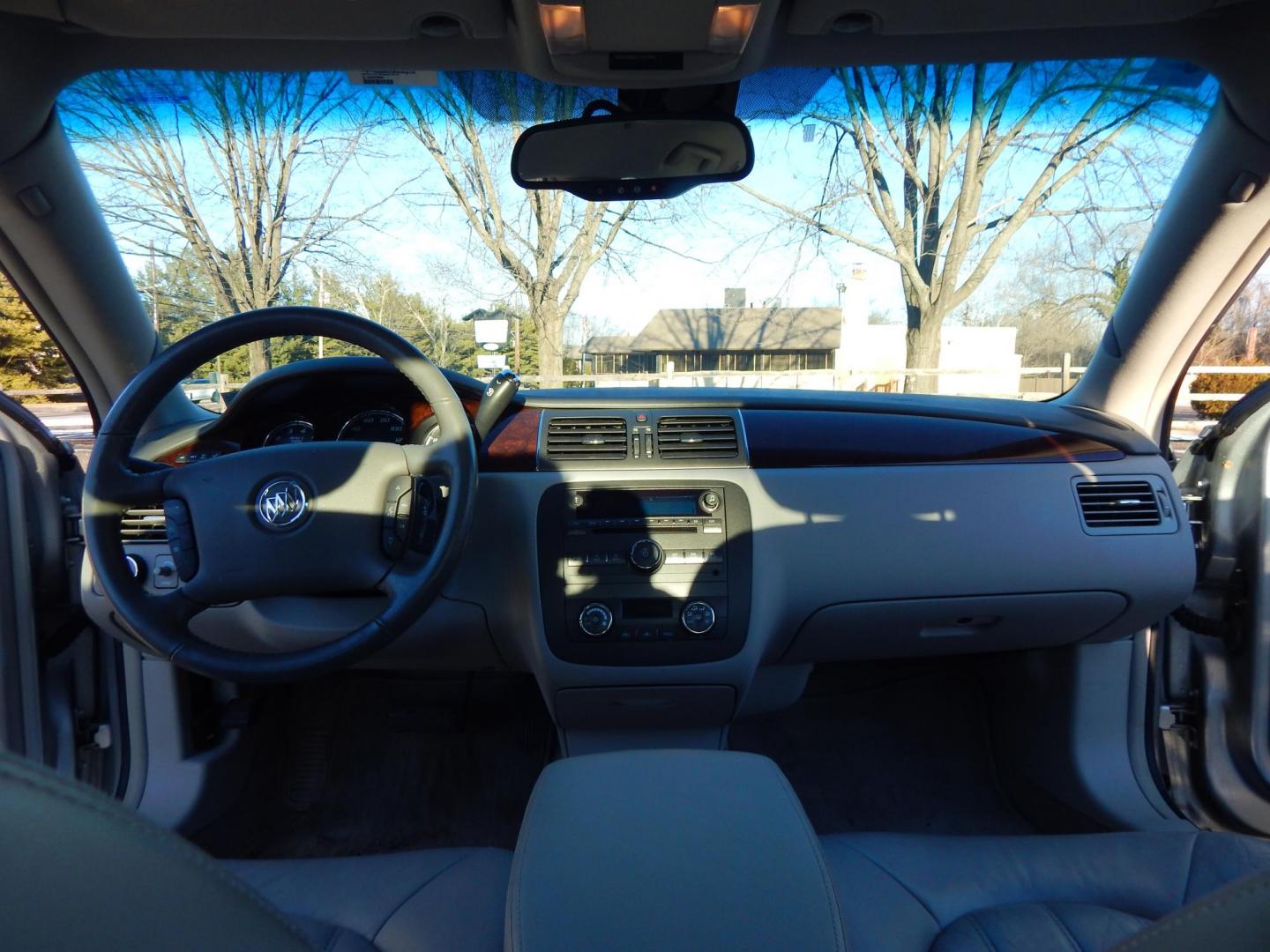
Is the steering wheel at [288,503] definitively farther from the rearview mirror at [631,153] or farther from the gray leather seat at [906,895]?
the rearview mirror at [631,153]

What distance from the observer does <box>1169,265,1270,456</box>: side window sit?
2.34 m

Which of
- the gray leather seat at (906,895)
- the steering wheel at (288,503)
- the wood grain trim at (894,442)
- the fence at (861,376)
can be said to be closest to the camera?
the gray leather seat at (906,895)

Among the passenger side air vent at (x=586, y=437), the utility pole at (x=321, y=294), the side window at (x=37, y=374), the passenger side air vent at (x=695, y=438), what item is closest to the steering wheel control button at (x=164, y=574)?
the side window at (x=37, y=374)

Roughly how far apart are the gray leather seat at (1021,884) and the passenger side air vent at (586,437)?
42.5 inches

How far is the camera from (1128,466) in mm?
2371

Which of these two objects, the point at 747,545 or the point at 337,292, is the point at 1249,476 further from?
the point at 337,292

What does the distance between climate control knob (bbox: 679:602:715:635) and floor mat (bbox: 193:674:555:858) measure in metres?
0.91

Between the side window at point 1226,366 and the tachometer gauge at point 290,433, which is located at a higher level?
the side window at point 1226,366

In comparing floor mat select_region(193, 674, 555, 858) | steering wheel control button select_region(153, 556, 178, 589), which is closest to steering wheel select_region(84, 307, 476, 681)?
steering wheel control button select_region(153, 556, 178, 589)

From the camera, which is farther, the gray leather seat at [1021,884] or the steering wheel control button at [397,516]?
the steering wheel control button at [397,516]

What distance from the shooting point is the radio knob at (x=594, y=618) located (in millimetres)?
2209

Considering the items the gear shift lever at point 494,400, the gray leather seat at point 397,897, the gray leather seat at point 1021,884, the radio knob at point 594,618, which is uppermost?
the gear shift lever at point 494,400

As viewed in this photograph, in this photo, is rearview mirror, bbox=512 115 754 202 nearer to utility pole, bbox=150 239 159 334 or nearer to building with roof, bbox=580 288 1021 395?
building with roof, bbox=580 288 1021 395

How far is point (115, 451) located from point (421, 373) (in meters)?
0.66
